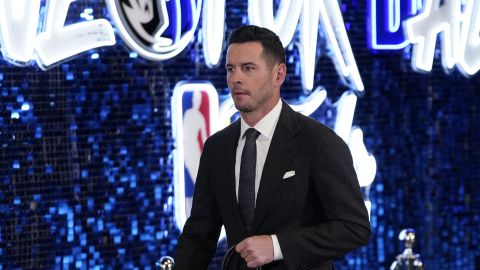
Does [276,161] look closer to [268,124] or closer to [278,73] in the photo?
[268,124]

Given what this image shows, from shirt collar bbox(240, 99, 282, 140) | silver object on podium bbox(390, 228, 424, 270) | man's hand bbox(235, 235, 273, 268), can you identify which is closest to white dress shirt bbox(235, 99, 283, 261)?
shirt collar bbox(240, 99, 282, 140)

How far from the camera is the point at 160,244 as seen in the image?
4324 millimetres

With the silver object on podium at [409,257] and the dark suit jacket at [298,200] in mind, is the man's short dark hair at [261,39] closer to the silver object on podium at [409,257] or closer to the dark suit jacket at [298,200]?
the dark suit jacket at [298,200]

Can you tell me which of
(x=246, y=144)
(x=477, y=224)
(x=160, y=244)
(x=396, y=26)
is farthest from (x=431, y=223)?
(x=246, y=144)

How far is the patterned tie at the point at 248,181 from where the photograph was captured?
2.71 metres

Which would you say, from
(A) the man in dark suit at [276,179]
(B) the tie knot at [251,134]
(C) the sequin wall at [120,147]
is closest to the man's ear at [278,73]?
(A) the man in dark suit at [276,179]

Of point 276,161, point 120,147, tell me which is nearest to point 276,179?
point 276,161

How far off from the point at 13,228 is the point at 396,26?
2168 mm

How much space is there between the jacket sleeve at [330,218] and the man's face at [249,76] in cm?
22

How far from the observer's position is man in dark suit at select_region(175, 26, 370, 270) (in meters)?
2.61

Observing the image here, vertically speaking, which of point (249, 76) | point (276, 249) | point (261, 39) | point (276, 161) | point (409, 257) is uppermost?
point (261, 39)

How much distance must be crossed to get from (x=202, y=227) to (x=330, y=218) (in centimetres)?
42

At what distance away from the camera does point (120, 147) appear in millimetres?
4176

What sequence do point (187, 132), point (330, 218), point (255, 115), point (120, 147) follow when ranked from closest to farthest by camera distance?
point (330, 218)
point (255, 115)
point (120, 147)
point (187, 132)
